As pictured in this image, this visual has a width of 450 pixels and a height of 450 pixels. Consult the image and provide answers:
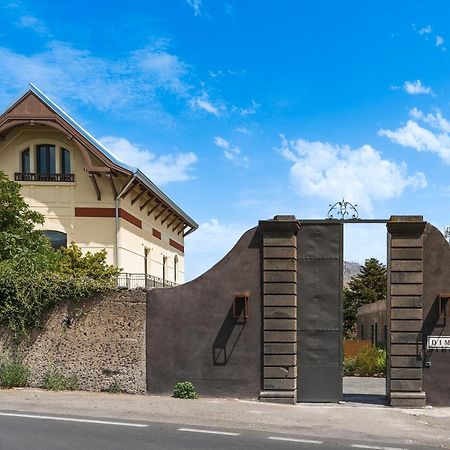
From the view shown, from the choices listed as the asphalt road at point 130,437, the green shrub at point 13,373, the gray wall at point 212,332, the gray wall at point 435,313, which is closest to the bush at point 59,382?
the green shrub at point 13,373

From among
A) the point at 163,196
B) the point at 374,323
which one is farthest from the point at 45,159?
the point at 374,323

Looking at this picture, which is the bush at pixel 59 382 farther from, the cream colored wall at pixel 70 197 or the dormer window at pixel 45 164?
the dormer window at pixel 45 164

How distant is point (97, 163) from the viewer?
85.6ft

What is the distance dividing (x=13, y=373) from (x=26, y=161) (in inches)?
594

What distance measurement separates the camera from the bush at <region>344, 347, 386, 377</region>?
19.3 meters

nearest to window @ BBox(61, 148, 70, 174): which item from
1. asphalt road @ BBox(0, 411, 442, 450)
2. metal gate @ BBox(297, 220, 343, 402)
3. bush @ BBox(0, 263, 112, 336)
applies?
bush @ BBox(0, 263, 112, 336)

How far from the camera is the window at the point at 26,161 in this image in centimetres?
2680

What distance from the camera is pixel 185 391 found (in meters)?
13.2

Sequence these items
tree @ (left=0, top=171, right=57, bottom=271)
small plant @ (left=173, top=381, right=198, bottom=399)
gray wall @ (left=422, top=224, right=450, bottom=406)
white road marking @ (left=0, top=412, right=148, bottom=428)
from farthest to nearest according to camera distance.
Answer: tree @ (left=0, top=171, right=57, bottom=271)
small plant @ (left=173, top=381, right=198, bottom=399)
gray wall @ (left=422, top=224, right=450, bottom=406)
white road marking @ (left=0, top=412, right=148, bottom=428)

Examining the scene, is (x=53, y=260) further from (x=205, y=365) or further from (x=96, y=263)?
(x=205, y=365)

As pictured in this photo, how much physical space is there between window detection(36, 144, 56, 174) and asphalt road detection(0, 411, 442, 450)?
58.1 feet

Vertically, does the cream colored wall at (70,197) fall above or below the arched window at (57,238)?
above

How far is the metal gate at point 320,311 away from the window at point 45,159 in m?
16.5

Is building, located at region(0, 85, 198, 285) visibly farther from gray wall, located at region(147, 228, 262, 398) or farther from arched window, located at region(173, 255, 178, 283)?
gray wall, located at region(147, 228, 262, 398)
